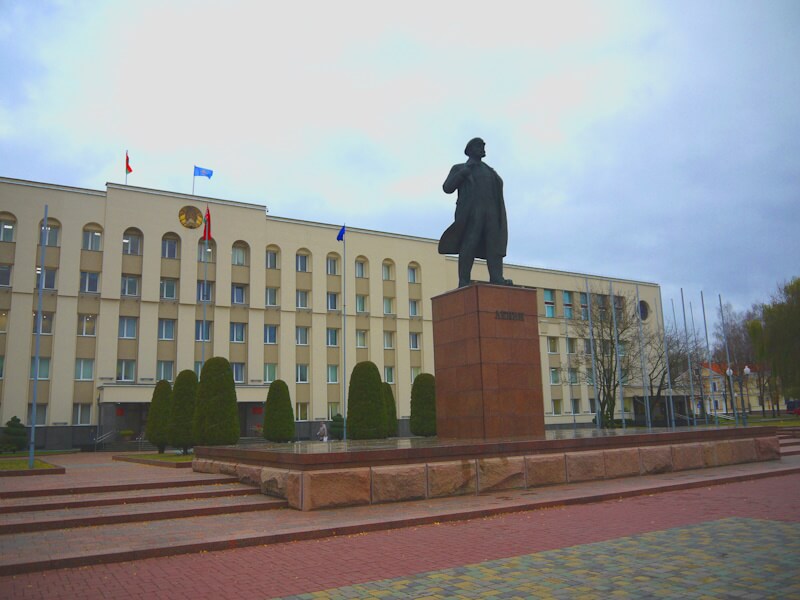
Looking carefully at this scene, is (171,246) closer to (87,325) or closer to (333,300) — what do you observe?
(87,325)

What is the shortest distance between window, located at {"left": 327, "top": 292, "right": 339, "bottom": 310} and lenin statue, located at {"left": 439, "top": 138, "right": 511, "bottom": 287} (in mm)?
31227

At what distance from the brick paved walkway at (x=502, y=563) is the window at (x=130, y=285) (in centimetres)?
3568

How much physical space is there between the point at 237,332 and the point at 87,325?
353 inches

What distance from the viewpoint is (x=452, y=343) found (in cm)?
1459

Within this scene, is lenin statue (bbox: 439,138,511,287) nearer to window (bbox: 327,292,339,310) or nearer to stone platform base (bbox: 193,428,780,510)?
stone platform base (bbox: 193,428,780,510)

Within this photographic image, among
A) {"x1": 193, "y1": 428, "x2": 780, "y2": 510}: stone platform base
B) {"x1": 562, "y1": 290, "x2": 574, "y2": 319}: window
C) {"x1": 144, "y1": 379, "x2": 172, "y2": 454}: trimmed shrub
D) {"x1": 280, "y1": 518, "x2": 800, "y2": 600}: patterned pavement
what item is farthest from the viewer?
{"x1": 562, "y1": 290, "x2": 574, "y2": 319}: window

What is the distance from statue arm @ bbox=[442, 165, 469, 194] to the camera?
50.3ft

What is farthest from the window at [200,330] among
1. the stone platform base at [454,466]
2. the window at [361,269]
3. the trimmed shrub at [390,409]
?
the stone platform base at [454,466]

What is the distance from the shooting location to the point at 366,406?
24641 millimetres

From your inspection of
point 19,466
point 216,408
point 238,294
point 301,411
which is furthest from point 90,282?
point 19,466

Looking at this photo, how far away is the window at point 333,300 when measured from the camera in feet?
152

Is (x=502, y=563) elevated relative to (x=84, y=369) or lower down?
lower down

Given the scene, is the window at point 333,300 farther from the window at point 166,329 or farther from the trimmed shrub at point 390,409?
the trimmed shrub at point 390,409

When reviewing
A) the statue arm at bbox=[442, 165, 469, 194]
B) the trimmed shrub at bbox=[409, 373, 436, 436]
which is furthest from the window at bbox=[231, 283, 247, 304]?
the statue arm at bbox=[442, 165, 469, 194]
